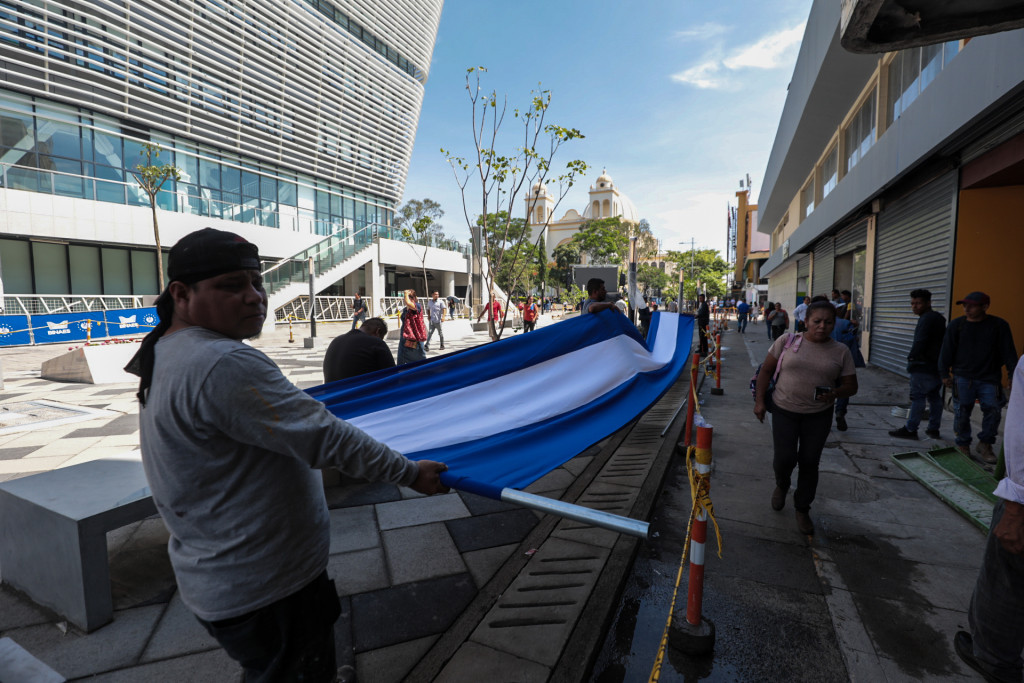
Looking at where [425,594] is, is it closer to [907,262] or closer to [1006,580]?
[1006,580]

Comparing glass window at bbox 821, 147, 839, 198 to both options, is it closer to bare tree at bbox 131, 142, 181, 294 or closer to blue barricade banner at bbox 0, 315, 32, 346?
bare tree at bbox 131, 142, 181, 294

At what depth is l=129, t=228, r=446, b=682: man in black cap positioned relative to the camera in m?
1.22

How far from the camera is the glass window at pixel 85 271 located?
22250mm

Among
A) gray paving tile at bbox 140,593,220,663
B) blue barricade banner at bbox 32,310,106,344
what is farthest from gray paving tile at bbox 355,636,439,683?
blue barricade banner at bbox 32,310,106,344

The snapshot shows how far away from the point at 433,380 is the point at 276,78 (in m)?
32.3

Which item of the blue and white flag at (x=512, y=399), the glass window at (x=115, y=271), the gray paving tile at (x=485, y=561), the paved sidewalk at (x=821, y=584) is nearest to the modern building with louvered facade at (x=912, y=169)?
the paved sidewalk at (x=821, y=584)

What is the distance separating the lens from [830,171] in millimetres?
18203

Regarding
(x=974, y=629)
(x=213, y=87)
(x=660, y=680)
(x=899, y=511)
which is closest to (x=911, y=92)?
(x=899, y=511)

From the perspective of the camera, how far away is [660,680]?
97.2 inches

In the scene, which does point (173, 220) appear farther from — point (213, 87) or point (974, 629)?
point (974, 629)

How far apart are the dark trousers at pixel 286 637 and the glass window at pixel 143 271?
28330 millimetres

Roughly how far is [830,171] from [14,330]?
2831cm

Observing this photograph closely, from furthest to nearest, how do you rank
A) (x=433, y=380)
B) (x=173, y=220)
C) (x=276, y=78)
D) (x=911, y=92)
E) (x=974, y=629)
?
(x=276, y=78)
(x=173, y=220)
(x=911, y=92)
(x=433, y=380)
(x=974, y=629)

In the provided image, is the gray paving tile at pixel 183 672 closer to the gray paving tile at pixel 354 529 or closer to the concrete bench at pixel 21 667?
the concrete bench at pixel 21 667
